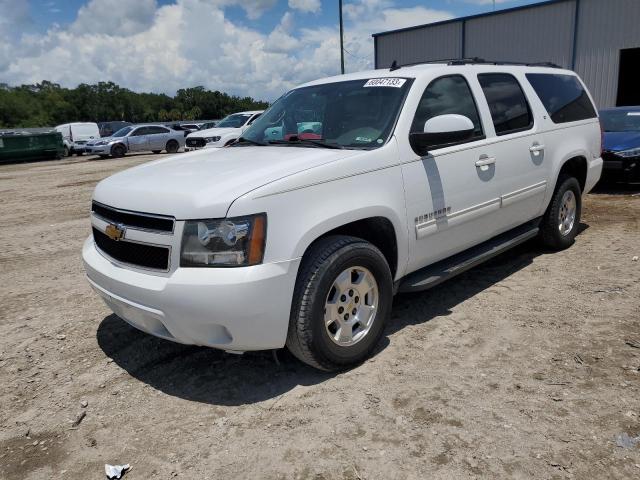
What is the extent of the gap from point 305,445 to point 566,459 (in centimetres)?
125

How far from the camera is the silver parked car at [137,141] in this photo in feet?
81.1

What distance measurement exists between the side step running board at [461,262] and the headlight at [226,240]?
1385 millimetres

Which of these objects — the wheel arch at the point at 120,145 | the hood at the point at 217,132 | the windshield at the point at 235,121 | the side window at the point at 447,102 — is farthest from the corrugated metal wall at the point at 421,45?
the side window at the point at 447,102

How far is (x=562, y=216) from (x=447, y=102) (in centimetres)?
243

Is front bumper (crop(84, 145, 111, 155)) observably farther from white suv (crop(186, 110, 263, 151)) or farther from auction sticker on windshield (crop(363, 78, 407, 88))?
auction sticker on windshield (crop(363, 78, 407, 88))

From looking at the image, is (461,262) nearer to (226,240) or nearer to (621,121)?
(226,240)

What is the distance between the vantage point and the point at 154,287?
112 inches

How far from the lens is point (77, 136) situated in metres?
28.4

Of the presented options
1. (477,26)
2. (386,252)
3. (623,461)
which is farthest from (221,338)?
(477,26)

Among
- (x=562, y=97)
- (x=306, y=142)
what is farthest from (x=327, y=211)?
(x=562, y=97)

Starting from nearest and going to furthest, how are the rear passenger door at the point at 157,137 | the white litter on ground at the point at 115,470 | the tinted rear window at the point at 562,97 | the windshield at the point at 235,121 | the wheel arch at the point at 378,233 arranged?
1. the white litter on ground at the point at 115,470
2. the wheel arch at the point at 378,233
3. the tinted rear window at the point at 562,97
4. the windshield at the point at 235,121
5. the rear passenger door at the point at 157,137

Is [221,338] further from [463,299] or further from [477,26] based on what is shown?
[477,26]

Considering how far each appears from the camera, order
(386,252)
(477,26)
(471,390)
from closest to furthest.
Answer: (471,390) → (386,252) → (477,26)

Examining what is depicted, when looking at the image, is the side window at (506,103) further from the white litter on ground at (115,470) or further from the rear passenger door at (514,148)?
the white litter on ground at (115,470)
